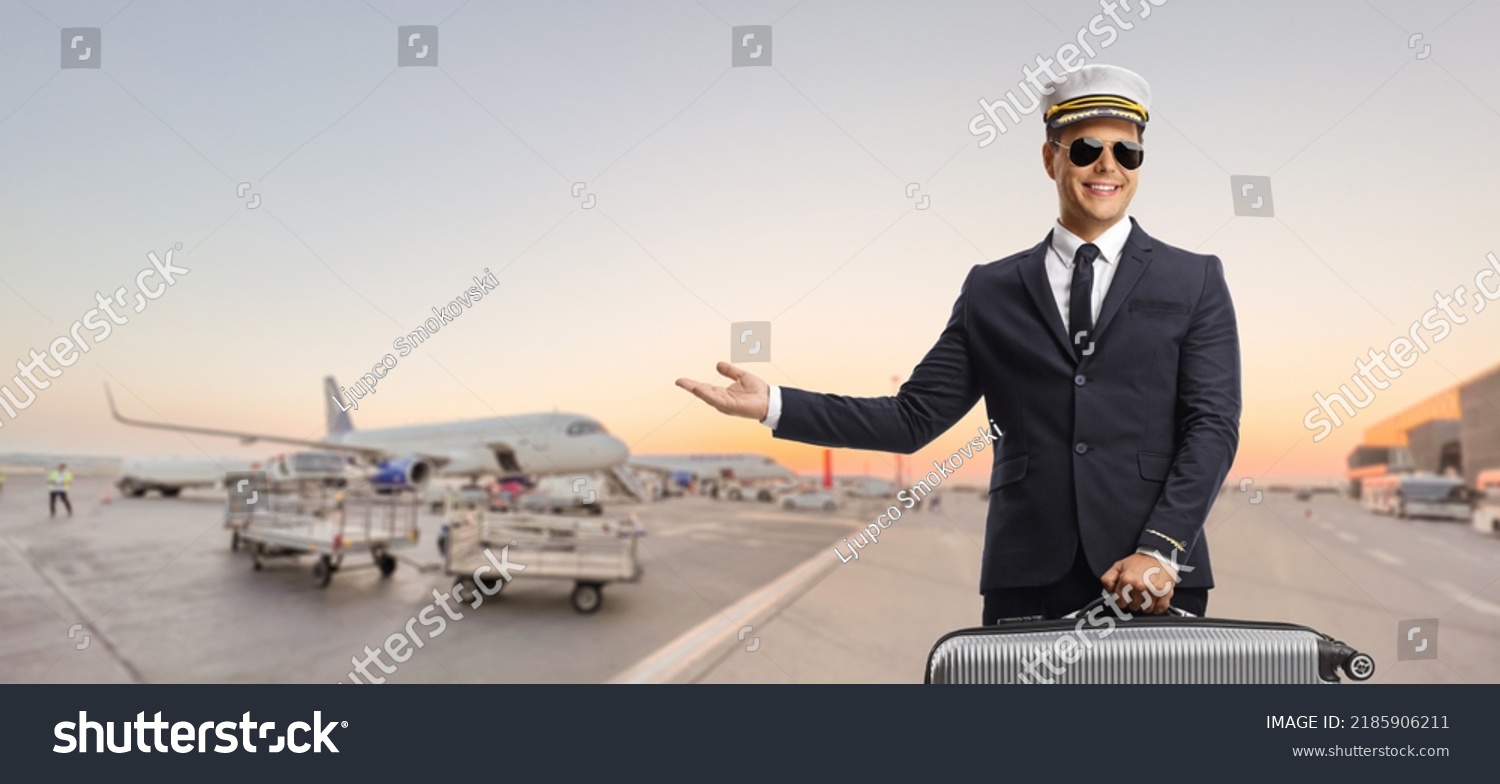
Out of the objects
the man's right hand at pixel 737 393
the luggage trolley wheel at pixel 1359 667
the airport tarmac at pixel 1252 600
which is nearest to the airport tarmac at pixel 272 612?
the airport tarmac at pixel 1252 600

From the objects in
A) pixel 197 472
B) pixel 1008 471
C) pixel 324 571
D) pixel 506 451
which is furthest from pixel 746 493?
pixel 1008 471

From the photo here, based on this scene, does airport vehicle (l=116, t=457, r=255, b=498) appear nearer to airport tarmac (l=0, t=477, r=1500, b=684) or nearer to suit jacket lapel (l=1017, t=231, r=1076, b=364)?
airport tarmac (l=0, t=477, r=1500, b=684)

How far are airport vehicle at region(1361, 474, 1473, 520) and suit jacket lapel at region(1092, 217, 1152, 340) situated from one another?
14864 mm

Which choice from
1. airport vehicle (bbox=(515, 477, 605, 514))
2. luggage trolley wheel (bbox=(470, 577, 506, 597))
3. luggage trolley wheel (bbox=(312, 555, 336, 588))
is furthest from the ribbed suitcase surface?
luggage trolley wheel (bbox=(312, 555, 336, 588))

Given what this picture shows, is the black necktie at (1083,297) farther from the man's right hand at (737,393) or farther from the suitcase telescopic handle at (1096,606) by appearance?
the man's right hand at (737,393)

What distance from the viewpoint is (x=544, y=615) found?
27.6ft

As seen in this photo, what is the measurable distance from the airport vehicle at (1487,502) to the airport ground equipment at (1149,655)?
13836 millimetres

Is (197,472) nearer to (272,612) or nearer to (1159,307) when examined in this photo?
(272,612)

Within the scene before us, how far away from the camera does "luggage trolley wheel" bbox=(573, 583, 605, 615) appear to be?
838cm

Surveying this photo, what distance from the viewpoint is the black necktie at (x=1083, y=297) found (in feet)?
4.76

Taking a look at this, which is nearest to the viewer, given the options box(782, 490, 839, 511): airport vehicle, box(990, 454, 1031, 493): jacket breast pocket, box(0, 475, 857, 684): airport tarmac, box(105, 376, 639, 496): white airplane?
box(990, 454, 1031, 493): jacket breast pocket

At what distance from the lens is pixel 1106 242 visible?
150 cm

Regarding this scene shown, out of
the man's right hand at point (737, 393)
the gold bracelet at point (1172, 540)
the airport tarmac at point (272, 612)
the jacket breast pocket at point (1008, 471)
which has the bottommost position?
the airport tarmac at point (272, 612)

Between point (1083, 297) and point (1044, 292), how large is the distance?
7cm
